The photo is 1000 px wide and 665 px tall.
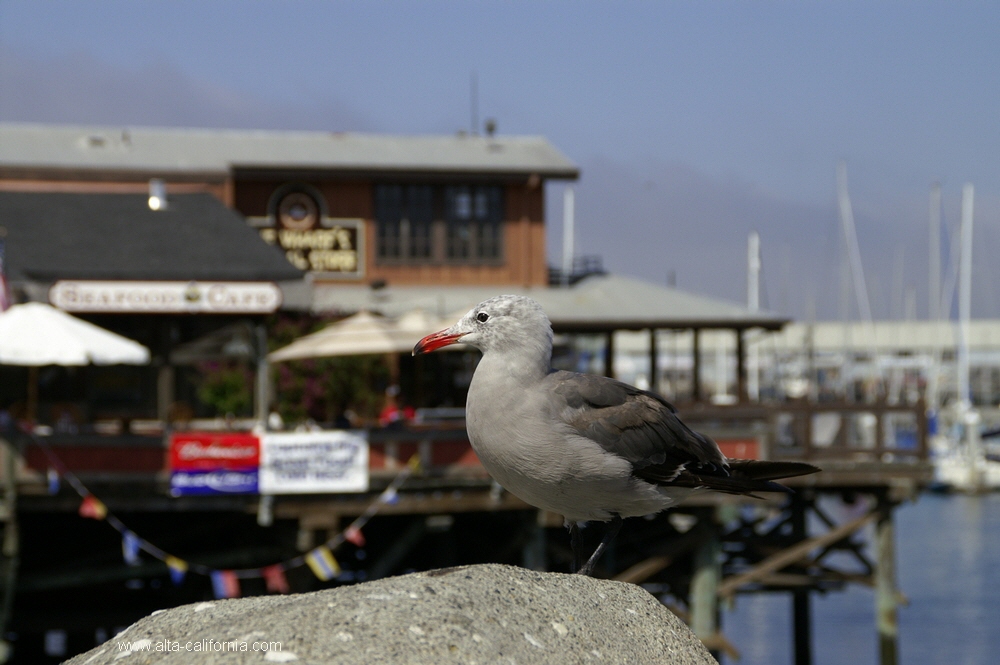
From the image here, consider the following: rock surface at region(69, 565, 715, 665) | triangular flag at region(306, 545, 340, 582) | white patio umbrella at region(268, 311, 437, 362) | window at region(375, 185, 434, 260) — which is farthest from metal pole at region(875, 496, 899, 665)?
rock surface at region(69, 565, 715, 665)

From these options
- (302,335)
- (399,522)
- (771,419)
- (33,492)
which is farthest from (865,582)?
(33,492)

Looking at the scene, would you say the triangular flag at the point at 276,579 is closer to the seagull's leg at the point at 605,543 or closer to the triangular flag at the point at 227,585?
the triangular flag at the point at 227,585

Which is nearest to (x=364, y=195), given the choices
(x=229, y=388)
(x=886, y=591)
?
(x=229, y=388)

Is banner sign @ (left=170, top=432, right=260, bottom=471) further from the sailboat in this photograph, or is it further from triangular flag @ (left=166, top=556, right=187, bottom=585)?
the sailboat

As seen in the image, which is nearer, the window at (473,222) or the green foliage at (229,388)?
the green foliage at (229,388)

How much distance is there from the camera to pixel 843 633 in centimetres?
3616

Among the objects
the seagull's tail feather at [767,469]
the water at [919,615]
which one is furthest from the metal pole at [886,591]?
the seagull's tail feather at [767,469]

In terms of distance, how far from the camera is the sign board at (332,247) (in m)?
29.8

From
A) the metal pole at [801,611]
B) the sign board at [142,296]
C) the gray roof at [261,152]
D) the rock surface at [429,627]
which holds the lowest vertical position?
the metal pole at [801,611]

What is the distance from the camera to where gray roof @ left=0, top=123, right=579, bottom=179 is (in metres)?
29.3

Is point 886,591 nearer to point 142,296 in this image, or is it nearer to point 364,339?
point 364,339

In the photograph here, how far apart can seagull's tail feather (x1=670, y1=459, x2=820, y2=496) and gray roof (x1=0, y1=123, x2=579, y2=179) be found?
79.2ft

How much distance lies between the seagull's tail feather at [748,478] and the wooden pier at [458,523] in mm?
10128

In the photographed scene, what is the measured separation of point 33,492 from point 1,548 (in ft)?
3.43
